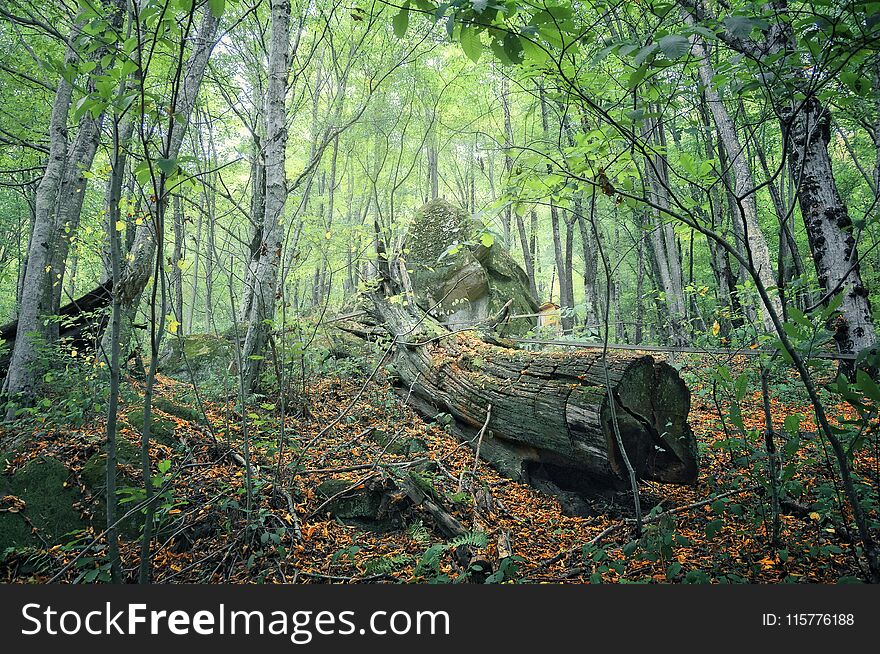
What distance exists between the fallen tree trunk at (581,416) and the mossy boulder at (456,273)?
14.4 ft

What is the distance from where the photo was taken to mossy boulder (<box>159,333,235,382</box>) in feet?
23.8

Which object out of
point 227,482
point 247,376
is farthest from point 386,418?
point 227,482

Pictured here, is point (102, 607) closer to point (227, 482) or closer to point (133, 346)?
point (227, 482)

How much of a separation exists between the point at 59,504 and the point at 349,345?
4889 mm

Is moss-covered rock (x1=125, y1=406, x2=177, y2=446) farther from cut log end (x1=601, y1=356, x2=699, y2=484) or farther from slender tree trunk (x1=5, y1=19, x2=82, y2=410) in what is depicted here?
cut log end (x1=601, y1=356, x2=699, y2=484)

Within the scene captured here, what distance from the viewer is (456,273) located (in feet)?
32.6

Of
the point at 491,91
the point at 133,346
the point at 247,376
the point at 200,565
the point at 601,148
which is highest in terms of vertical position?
the point at 491,91

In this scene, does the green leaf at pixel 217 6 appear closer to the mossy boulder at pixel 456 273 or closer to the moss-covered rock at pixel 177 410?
the moss-covered rock at pixel 177 410

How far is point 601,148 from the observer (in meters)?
2.66

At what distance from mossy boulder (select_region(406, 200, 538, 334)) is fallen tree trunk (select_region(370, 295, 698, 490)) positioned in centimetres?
438

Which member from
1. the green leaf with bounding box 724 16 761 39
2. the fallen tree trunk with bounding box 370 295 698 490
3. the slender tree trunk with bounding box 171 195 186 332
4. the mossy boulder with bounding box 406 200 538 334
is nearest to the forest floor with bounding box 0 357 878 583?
the fallen tree trunk with bounding box 370 295 698 490

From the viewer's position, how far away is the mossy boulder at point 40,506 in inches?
119

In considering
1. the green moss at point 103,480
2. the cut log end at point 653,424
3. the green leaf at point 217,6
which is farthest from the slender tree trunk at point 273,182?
the cut log end at point 653,424

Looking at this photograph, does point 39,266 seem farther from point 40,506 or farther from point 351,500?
point 351,500
